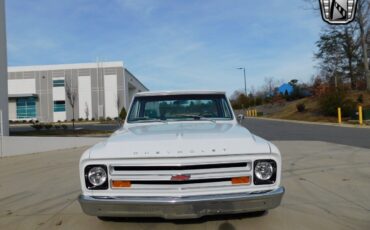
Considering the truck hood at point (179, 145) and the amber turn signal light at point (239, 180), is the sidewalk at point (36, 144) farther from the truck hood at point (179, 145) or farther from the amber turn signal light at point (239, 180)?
the amber turn signal light at point (239, 180)

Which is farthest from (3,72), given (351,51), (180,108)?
(351,51)

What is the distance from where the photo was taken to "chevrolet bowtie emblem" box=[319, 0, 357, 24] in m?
3.62

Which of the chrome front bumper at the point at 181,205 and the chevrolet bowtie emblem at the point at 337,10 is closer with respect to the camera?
the chevrolet bowtie emblem at the point at 337,10

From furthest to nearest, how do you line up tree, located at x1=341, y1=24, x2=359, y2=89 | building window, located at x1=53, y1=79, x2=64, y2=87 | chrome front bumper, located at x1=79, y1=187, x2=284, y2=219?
building window, located at x1=53, y1=79, x2=64, y2=87 → tree, located at x1=341, y1=24, x2=359, y2=89 → chrome front bumper, located at x1=79, y1=187, x2=284, y2=219

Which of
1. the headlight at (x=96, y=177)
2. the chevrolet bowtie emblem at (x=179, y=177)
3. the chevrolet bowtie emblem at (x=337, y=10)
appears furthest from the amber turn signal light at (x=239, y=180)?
the chevrolet bowtie emblem at (x=337, y=10)

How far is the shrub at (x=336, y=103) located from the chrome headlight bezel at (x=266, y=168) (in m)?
36.4

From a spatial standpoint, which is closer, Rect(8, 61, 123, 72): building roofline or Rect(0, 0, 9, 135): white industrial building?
Rect(0, 0, 9, 135): white industrial building

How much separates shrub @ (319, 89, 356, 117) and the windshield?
34501 millimetres

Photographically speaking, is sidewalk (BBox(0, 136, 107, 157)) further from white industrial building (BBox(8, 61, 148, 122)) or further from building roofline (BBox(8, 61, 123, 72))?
building roofline (BBox(8, 61, 123, 72))

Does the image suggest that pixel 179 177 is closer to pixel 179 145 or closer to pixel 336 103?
pixel 179 145

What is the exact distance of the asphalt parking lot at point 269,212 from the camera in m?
5.52

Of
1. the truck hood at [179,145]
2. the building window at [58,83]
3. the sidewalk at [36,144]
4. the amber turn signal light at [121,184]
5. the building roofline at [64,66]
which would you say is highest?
the building roofline at [64,66]

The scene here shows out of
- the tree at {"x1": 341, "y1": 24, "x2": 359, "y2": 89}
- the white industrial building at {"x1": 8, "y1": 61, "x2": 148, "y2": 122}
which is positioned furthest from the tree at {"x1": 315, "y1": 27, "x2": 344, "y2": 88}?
the white industrial building at {"x1": 8, "y1": 61, "x2": 148, "y2": 122}

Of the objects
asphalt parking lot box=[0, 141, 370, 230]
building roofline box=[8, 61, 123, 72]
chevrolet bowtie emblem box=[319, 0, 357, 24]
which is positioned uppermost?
building roofline box=[8, 61, 123, 72]
